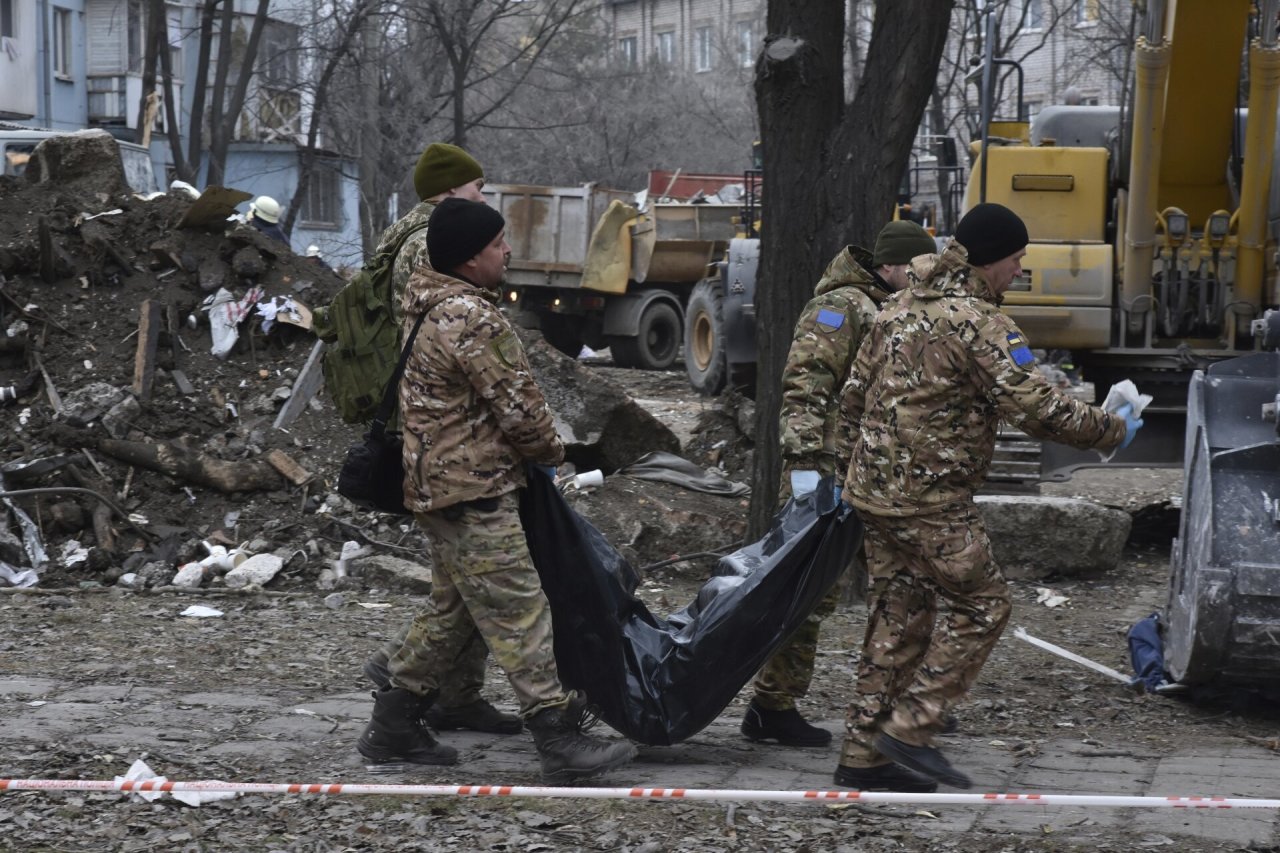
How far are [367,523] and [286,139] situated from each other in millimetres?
23024

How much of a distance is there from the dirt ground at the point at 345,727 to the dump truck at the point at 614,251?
11523 mm

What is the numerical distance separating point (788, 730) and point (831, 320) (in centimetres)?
133

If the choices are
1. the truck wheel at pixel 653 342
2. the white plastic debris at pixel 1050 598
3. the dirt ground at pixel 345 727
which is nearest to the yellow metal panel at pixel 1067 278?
the dirt ground at pixel 345 727

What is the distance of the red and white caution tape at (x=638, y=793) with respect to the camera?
414 centimetres

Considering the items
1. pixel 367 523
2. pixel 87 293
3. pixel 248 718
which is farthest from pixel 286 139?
pixel 248 718

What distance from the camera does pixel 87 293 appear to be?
10.6 metres

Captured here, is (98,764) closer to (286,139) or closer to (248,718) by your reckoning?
(248,718)

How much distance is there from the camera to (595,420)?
10.0m

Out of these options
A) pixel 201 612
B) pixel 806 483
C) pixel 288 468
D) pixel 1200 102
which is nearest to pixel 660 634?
pixel 806 483

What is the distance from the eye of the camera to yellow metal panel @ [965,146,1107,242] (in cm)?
973

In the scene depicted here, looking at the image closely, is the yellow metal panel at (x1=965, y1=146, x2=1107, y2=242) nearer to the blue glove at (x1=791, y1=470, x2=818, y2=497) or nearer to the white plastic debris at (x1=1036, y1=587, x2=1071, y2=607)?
the white plastic debris at (x1=1036, y1=587, x2=1071, y2=607)

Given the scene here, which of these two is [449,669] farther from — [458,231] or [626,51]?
[626,51]

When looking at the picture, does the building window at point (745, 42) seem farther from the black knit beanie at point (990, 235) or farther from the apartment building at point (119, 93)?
the black knit beanie at point (990, 235)

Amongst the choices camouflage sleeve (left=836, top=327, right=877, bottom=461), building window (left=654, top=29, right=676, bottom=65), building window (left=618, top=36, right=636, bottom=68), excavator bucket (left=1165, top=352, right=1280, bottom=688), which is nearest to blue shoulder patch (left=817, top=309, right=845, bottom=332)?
camouflage sleeve (left=836, top=327, right=877, bottom=461)
